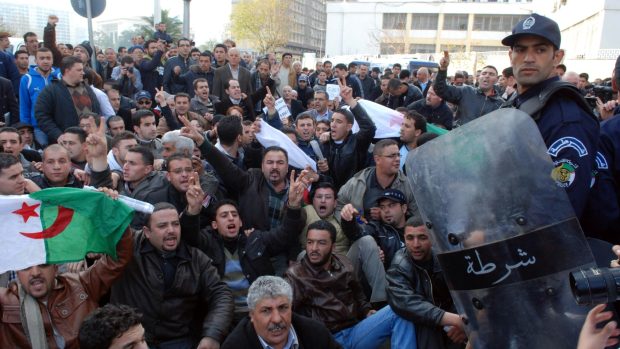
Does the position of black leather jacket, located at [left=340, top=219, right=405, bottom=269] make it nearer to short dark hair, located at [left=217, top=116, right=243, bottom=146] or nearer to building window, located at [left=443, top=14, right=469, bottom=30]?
short dark hair, located at [left=217, top=116, right=243, bottom=146]

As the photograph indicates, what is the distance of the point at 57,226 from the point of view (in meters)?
3.63

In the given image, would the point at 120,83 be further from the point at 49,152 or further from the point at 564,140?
the point at 564,140

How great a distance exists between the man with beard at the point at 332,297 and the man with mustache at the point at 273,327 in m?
0.48

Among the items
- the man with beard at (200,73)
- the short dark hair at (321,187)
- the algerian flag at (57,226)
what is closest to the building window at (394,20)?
the man with beard at (200,73)

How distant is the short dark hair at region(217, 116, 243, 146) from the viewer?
18.6ft

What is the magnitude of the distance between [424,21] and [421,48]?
11.8 feet

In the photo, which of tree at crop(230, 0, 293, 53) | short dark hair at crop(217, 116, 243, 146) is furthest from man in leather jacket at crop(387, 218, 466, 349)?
tree at crop(230, 0, 293, 53)

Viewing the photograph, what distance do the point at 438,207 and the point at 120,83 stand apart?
9198 mm

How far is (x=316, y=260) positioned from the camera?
4199 millimetres

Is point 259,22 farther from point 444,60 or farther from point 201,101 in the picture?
point 444,60

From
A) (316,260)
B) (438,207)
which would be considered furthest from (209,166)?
(438,207)

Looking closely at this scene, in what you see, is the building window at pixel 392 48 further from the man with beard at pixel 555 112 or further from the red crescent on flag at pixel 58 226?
the man with beard at pixel 555 112

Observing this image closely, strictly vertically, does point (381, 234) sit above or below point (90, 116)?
below

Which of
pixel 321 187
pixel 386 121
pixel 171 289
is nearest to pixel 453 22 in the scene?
pixel 386 121
